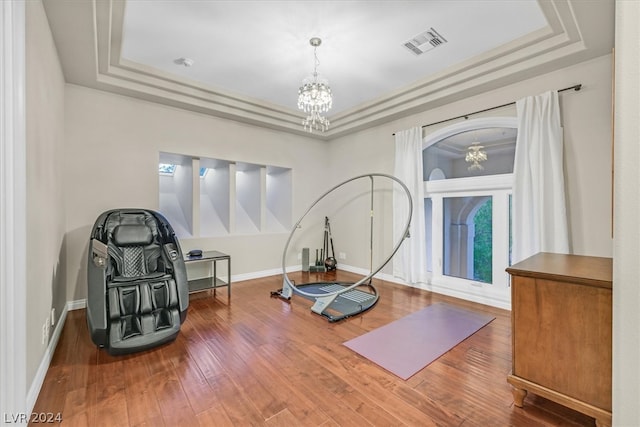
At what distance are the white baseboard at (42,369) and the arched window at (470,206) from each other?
14.8 ft

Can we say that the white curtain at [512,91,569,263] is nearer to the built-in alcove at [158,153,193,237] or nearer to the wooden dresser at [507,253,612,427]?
the wooden dresser at [507,253,612,427]

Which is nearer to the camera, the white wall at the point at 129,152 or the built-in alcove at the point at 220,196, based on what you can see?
the white wall at the point at 129,152

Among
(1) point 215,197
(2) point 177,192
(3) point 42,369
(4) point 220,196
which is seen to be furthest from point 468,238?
(2) point 177,192

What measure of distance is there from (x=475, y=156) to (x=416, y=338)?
2767 mm

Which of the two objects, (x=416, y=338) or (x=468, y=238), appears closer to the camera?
(x=416, y=338)

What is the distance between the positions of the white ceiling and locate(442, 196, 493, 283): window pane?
1.58m

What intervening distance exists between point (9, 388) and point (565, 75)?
17.1ft

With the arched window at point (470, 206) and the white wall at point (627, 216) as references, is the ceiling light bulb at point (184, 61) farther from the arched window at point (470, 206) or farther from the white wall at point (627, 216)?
the white wall at point (627, 216)

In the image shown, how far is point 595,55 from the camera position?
9.62 feet

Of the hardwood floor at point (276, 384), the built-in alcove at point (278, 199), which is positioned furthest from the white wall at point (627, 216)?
the built-in alcove at point (278, 199)

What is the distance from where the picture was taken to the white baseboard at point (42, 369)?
177 centimetres

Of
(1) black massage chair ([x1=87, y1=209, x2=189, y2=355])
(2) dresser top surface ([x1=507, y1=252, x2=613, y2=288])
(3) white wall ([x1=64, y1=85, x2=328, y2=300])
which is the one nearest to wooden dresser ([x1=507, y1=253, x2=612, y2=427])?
(2) dresser top surface ([x1=507, y1=252, x2=613, y2=288])

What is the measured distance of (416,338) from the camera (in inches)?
110

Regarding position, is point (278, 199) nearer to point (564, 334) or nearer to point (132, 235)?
point (132, 235)
